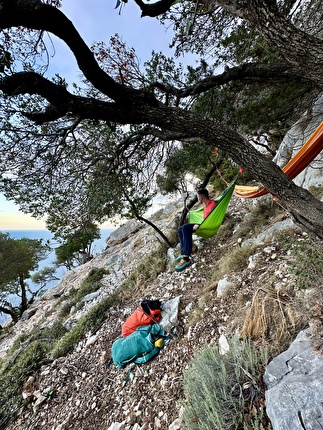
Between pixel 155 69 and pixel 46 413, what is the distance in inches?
166

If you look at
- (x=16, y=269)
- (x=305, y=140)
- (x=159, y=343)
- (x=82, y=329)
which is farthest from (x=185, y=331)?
(x=16, y=269)

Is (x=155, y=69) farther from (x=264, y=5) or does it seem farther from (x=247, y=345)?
(x=247, y=345)

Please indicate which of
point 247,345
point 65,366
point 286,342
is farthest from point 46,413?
point 286,342

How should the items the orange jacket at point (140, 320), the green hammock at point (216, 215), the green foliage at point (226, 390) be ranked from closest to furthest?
the green foliage at point (226, 390) < the orange jacket at point (140, 320) < the green hammock at point (216, 215)

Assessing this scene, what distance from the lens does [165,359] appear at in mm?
1839

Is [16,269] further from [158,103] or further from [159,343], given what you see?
[158,103]

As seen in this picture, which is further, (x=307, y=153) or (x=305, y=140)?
(x=305, y=140)

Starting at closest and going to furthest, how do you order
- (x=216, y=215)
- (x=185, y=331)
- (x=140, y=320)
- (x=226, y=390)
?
(x=226, y=390) → (x=185, y=331) → (x=140, y=320) → (x=216, y=215)

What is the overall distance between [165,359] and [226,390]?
934 millimetres

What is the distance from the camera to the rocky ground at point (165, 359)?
1439 millimetres

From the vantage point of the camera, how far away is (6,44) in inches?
60.1

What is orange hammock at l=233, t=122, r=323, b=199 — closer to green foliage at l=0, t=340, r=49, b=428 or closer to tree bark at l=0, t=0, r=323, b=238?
tree bark at l=0, t=0, r=323, b=238

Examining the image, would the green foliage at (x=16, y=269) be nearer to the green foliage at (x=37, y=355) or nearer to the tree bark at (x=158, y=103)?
the green foliage at (x=37, y=355)

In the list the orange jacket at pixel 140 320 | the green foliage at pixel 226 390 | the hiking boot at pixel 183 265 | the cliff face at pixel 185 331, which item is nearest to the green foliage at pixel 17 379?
the cliff face at pixel 185 331
